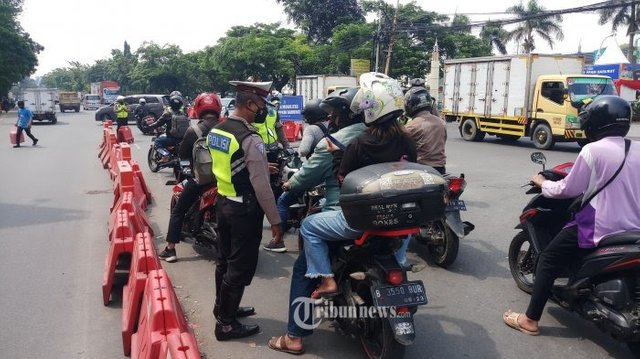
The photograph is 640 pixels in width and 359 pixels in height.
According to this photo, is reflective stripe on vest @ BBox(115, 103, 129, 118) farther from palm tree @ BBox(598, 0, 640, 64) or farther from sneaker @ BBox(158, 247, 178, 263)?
palm tree @ BBox(598, 0, 640, 64)

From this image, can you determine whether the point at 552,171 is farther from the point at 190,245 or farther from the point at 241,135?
the point at 190,245

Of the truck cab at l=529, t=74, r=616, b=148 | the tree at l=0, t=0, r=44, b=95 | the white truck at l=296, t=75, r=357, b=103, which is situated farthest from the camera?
the tree at l=0, t=0, r=44, b=95

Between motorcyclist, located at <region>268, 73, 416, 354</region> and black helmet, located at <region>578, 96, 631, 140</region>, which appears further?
black helmet, located at <region>578, 96, 631, 140</region>

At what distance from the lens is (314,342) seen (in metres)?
3.72

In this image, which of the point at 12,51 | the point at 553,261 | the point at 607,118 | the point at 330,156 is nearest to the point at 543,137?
the point at 553,261

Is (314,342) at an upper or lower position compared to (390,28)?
lower

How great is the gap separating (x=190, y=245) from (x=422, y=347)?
3.36m

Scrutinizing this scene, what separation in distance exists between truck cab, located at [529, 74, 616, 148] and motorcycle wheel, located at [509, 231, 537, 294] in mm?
10757

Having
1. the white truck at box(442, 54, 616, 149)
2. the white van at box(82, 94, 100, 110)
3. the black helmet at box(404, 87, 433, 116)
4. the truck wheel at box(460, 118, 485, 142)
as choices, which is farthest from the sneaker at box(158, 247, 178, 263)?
the white van at box(82, 94, 100, 110)

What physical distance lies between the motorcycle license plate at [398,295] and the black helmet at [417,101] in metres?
2.86

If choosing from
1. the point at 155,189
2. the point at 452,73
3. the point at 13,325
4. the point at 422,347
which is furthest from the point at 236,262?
the point at 452,73

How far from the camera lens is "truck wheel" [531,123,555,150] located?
49.2ft

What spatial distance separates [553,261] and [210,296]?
2780 mm

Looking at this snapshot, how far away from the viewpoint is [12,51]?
145 ft
